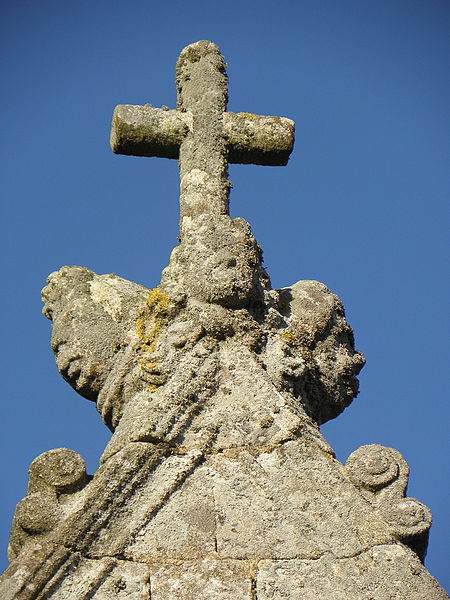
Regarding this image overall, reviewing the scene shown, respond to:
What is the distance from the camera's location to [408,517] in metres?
5.23

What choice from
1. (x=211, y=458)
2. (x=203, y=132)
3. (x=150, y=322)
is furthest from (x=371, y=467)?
(x=203, y=132)

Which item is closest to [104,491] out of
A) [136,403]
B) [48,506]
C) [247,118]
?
[48,506]

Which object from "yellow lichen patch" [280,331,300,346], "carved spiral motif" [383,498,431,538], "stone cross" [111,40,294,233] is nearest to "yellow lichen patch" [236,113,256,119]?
"stone cross" [111,40,294,233]

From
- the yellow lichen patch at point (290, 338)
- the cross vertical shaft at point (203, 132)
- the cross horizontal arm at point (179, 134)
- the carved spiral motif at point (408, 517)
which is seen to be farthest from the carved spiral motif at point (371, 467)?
the cross horizontal arm at point (179, 134)

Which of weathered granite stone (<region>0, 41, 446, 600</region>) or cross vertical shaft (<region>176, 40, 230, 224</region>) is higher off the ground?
cross vertical shaft (<region>176, 40, 230, 224</region>)

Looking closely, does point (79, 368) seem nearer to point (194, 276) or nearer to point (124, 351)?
point (124, 351)

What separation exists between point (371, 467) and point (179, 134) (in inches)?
106

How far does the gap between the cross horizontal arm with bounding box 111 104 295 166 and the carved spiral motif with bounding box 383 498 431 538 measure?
2.73 meters

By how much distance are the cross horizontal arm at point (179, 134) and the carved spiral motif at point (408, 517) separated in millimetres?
2731

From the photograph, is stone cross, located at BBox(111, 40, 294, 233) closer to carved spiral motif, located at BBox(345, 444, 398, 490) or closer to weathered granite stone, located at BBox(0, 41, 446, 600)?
weathered granite stone, located at BBox(0, 41, 446, 600)

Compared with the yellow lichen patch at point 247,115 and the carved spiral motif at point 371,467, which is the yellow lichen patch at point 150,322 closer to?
the carved spiral motif at point 371,467

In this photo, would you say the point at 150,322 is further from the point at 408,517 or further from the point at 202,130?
the point at 408,517

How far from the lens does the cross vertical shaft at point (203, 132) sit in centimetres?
668

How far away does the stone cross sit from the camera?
6949 mm
